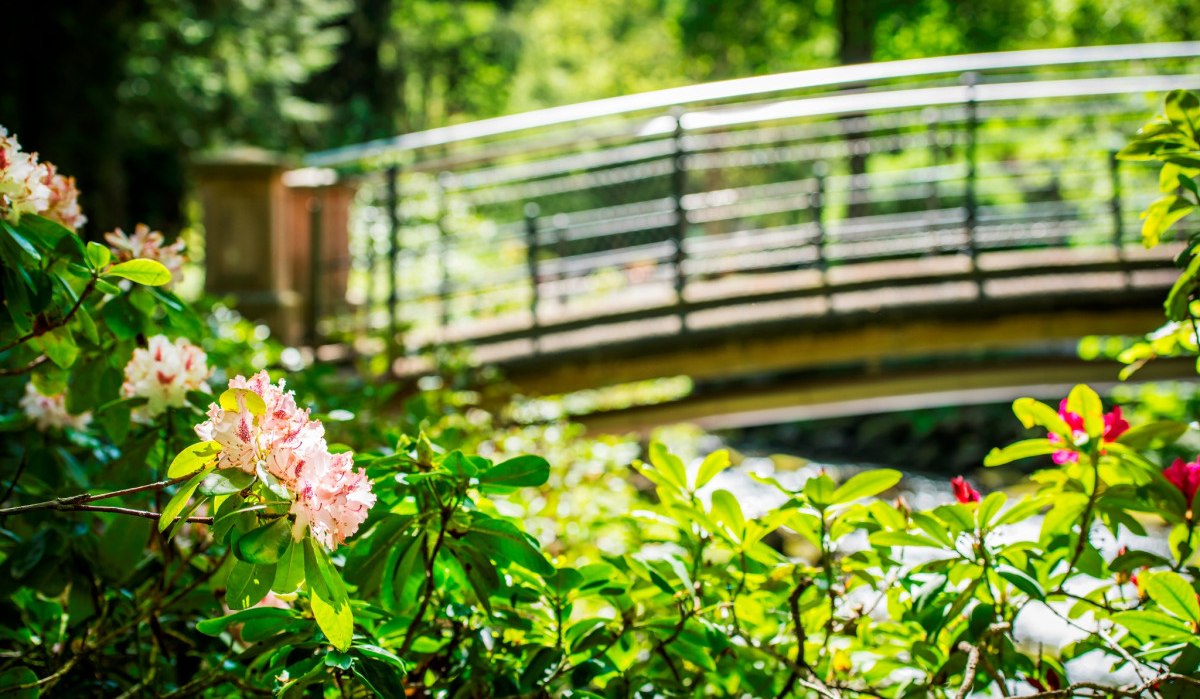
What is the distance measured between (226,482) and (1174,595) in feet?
3.40

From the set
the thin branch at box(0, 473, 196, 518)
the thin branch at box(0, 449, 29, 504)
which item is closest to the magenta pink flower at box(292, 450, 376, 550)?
the thin branch at box(0, 473, 196, 518)

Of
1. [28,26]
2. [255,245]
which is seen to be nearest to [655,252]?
[255,245]

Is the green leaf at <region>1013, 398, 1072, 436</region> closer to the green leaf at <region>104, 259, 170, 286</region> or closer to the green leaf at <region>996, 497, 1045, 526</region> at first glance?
the green leaf at <region>996, 497, 1045, 526</region>

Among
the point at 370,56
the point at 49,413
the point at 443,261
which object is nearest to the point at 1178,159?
the point at 49,413

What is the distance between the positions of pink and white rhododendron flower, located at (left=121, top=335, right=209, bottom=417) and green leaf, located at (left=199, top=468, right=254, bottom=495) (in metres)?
0.53

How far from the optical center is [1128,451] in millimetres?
1289

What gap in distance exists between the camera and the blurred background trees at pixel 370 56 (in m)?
9.38

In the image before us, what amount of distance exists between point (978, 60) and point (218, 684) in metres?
6.81

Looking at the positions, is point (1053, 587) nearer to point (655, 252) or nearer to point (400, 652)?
point (400, 652)

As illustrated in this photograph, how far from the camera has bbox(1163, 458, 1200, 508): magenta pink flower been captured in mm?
1357

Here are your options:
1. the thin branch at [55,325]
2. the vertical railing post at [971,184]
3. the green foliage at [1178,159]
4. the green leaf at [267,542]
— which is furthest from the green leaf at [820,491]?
the vertical railing post at [971,184]

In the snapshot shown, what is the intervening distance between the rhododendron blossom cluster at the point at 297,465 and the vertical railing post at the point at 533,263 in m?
5.14

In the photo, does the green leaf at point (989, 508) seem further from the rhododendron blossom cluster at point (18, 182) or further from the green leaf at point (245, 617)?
the rhododendron blossom cluster at point (18, 182)

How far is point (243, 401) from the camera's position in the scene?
93cm
